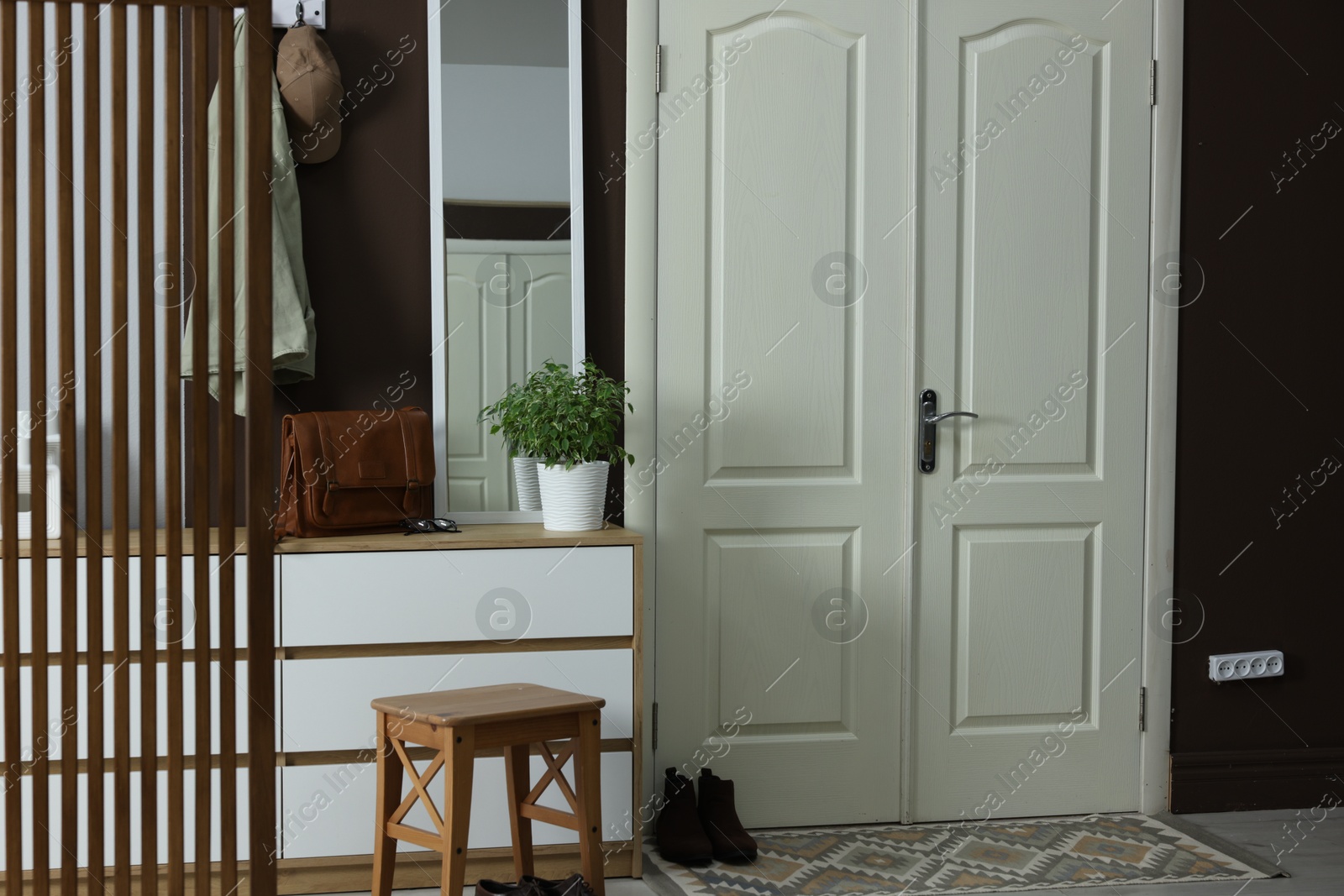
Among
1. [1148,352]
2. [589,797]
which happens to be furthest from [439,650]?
[1148,352]

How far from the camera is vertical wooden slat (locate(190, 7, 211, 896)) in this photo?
5.35ft

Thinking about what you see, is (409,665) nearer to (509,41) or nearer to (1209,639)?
(509,41)

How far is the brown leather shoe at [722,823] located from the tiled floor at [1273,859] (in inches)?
8.9

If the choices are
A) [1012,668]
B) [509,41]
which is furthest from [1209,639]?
[509,41]

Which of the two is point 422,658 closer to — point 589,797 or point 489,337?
point 589,797

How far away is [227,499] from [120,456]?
0.17 meters

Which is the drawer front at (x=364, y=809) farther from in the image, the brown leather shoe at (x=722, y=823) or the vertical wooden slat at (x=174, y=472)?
the vertical wooden slat at (x=174, y=472)

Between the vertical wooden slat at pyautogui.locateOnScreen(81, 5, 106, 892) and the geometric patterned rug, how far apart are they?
4.03 ft

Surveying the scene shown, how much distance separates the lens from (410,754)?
239 centimetres

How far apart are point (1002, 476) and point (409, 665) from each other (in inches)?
62.0

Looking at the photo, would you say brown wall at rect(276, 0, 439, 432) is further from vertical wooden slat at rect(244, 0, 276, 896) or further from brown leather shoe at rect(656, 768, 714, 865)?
brown leather shoe at rect(656, 768, 714, 865)

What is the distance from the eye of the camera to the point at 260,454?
1696 millimetres

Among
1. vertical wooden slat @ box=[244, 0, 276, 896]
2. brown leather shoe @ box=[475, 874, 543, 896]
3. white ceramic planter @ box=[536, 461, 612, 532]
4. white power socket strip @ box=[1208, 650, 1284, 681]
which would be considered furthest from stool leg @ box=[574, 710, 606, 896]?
white power socket strip @ box=[1208, 650, 1284, 681]

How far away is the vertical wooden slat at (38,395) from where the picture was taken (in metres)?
1.60
